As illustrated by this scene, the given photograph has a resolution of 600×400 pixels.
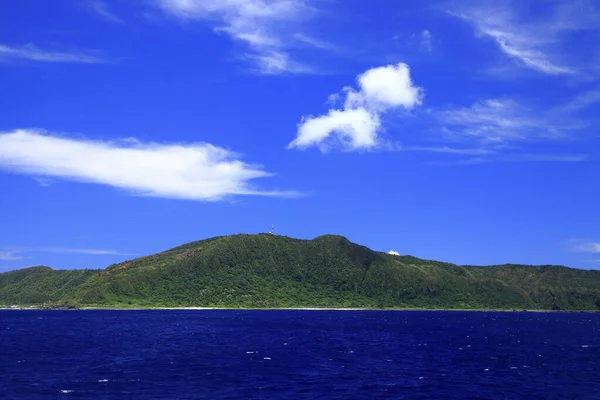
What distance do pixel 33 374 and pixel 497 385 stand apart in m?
75.0

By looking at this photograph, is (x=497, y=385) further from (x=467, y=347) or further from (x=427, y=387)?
(x=467, y=347)

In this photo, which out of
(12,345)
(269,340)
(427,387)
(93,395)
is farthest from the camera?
(269,340)

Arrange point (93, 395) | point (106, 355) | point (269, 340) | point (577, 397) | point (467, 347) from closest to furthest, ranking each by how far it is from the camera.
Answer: point (93, 395)
point (577, 397)
point (106, 355)
point (467, 347)
point (269, 340)

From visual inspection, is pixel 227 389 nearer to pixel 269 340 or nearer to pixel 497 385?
pixel 497 385

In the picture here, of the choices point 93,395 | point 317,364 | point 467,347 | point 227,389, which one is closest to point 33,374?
point 93,395

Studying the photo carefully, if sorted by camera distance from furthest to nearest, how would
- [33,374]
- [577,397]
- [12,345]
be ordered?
[12,345] < [33,374] < [577,397]

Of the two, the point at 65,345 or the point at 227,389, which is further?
the point at 65,345

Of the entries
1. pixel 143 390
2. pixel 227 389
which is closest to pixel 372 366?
pixel 227 389

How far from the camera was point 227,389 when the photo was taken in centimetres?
7431

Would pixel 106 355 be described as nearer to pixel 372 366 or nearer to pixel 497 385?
pixel 372 366

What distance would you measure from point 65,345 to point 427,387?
3862 inches

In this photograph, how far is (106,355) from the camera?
113m

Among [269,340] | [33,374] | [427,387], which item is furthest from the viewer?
[269,340]

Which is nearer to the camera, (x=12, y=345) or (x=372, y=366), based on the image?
(x=372, y=366)
